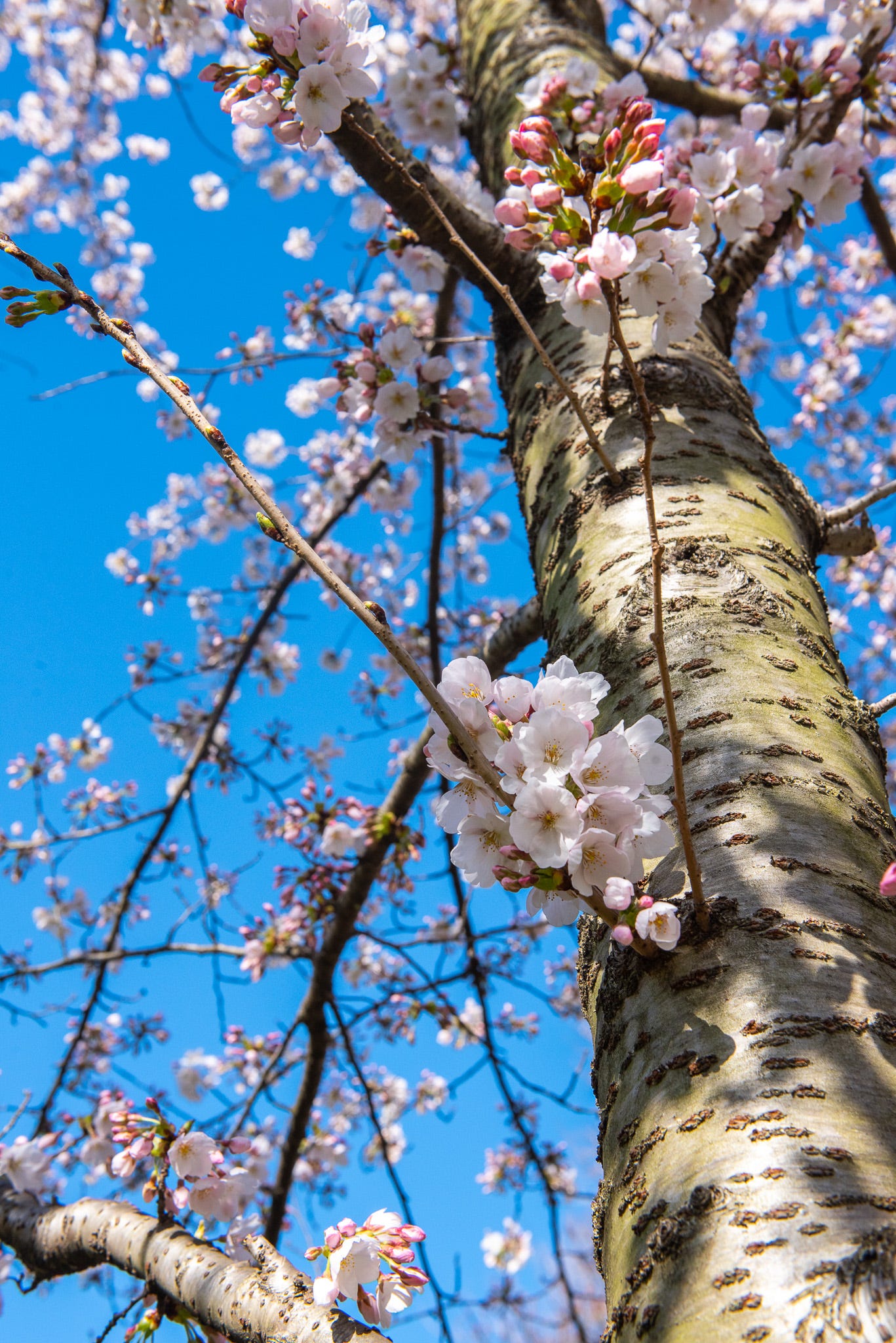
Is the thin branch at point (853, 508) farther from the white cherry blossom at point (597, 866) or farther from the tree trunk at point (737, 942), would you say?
the white cherry blossom at point (597, 866)

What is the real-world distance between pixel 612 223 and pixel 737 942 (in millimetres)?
1054

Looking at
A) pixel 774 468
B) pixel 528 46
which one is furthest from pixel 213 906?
pixel 528 46

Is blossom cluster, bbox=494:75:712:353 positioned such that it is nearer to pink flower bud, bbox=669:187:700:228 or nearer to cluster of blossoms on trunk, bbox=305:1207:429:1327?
pink flower bud, bbox=669:187:700:228

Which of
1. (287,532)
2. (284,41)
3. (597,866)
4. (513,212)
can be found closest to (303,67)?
(284,41)

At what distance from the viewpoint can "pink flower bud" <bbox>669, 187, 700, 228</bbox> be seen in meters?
1.23

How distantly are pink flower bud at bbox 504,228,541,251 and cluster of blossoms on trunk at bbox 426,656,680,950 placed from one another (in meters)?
0.89

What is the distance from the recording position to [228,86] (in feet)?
5.43

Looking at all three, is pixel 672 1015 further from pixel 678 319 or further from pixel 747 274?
pixel 747 274

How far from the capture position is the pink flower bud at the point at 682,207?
48.3 inches

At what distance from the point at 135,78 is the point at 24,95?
1.10 m

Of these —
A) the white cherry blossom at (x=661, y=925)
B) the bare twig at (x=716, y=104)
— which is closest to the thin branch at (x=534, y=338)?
the white cherry blossom at (x=661, y=925)

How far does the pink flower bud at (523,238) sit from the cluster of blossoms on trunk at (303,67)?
15.3 inches

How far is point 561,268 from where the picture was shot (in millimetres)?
1260

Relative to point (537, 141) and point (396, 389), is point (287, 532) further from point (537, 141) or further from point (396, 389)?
point (396, 389)
